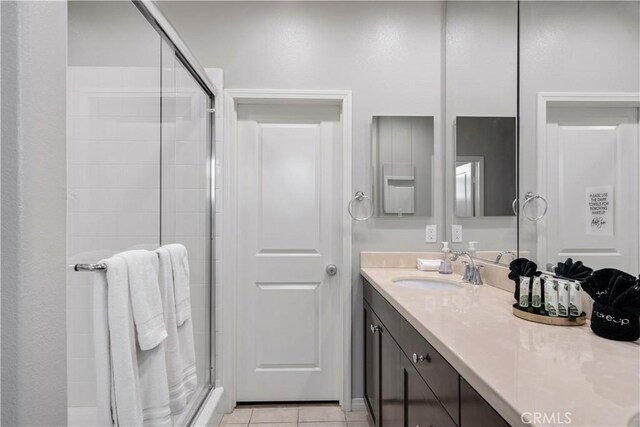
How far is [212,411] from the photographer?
6.10 ft

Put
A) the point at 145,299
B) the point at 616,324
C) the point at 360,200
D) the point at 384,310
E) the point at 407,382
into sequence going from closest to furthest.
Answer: the point at 616,324
the point at 145,299
the point at 407,382
the point at 384,310
the point at 360,200

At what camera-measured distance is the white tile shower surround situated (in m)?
1.28

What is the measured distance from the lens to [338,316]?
221 centimetres

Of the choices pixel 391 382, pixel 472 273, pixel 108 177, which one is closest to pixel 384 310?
pixel 391 382

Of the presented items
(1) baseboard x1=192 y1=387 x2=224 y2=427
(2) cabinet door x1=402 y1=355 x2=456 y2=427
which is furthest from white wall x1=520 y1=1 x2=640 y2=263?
(1) baseboard x1=192 y1=387 x2=224 y2=427

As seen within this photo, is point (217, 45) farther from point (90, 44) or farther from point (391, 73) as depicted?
point (391, 73)

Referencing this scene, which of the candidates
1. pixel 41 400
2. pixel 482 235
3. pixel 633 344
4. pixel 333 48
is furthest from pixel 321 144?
pixel 41 400

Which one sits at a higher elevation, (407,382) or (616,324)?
(616,324)

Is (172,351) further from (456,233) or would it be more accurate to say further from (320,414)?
(456,233)

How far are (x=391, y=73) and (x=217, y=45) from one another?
1.13 metres

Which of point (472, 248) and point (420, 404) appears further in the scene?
point (472, 248)

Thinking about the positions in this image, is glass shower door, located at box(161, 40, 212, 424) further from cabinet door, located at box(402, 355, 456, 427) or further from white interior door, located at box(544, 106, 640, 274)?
white interior door, located at box(544, 106, 640, 274)

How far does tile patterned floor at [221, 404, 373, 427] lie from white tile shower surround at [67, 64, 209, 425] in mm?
960

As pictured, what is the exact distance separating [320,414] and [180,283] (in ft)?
4.29
